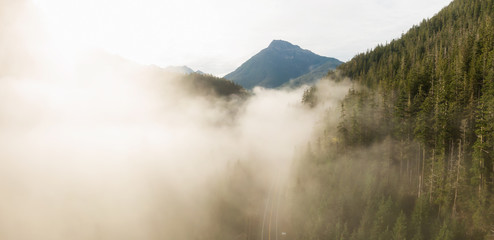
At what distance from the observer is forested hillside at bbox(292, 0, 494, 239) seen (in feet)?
121

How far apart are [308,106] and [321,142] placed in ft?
205

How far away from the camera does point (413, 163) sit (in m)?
51.1

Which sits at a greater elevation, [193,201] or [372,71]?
[372,71]

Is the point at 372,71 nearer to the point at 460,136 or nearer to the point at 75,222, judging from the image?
the point at 460,136

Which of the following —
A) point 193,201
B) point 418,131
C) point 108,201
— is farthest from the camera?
point 108,201

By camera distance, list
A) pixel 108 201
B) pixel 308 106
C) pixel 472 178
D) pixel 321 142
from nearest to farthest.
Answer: pixel 472 178, pixel 321 142, pixel 308 106, pixel 108 201

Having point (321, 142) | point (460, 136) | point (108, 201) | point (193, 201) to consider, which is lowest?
point (108, 201)

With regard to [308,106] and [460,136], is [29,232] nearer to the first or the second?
[308,106]

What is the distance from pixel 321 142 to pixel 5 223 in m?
214

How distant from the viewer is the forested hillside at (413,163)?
1447 inches

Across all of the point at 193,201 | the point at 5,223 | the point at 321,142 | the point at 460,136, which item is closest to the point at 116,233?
the point at 193,201

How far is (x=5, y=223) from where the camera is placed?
154250 millimetres

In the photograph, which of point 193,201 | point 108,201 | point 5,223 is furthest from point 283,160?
point 5,223

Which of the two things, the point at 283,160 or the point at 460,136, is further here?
the point at 283,160
